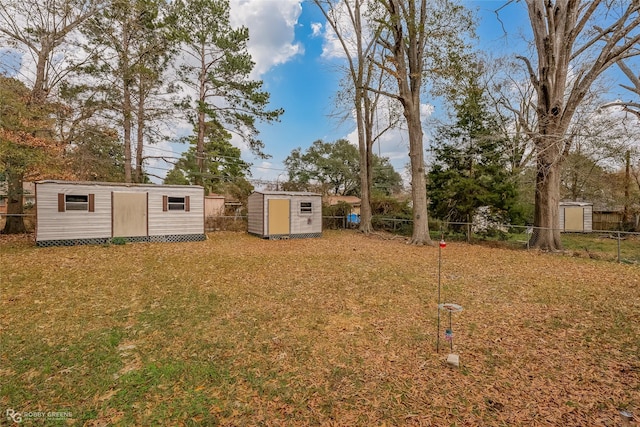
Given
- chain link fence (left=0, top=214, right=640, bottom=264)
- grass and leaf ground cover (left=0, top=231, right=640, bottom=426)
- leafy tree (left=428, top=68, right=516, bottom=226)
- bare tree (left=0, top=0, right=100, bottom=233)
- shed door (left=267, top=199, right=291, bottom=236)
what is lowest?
grass and leaf ground cover (left=0, top=231, right=640, bottom=426)

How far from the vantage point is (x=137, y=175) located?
50.4 feet

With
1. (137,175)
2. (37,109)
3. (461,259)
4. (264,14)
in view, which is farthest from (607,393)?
(137,175)

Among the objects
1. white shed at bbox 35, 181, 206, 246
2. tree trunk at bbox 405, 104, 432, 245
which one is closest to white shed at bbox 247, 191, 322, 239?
white shed at bbox 35, 181, 206, 246

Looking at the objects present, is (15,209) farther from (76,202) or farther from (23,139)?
(76,202)

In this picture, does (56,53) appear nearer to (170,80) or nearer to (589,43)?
(170,80)

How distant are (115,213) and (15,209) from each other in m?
5.55

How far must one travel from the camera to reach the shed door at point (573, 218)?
1873cm

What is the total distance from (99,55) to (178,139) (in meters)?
5.28

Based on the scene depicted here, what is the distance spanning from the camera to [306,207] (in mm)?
13766

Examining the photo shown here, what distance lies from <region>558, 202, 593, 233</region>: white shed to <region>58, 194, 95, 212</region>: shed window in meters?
25.3

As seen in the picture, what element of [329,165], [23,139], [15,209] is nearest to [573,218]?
[329,165]

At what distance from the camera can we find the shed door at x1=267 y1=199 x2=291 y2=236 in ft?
42.0

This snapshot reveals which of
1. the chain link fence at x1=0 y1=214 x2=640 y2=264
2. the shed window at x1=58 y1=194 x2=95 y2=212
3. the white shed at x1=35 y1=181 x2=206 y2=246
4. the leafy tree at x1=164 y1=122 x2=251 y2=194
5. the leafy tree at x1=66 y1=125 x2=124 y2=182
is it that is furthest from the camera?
the leafy tree at x1=164 y1=122 x2=251 y2=194

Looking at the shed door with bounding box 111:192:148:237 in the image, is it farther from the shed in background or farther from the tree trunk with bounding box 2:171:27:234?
the shed in background
